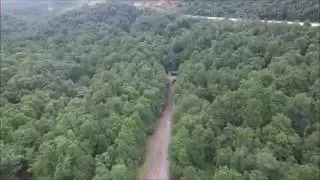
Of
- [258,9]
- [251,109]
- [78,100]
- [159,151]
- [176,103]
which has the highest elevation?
[258,9]

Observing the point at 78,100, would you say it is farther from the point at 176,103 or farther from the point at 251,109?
the point at 251,109

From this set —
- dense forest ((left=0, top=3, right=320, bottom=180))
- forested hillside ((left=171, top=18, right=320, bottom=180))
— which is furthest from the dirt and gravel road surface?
forested hillside ((left=171, top=18, right=320, bottom=180))

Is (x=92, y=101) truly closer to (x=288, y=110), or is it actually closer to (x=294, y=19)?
(x=288, y=110)

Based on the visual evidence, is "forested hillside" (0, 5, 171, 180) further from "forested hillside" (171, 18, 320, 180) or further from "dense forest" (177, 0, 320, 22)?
"dense forest" (177, 0, 320, 22)

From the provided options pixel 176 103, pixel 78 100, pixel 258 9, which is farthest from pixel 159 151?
pixel 258 9

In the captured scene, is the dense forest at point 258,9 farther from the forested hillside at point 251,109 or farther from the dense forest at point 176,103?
the forested hillside at point 251,109
